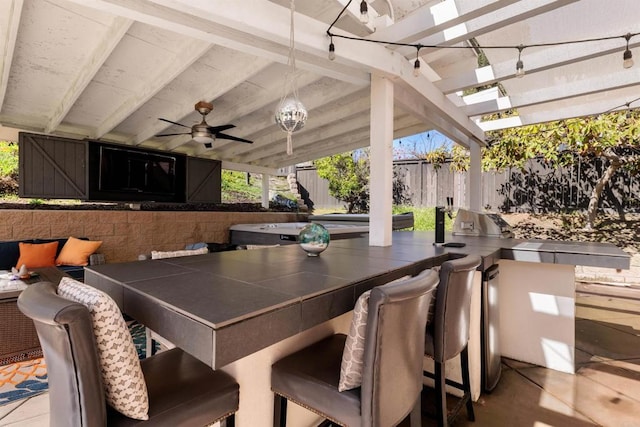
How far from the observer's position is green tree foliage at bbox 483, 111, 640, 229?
4973mm

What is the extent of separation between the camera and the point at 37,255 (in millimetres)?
4160

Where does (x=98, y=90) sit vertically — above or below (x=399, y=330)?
above

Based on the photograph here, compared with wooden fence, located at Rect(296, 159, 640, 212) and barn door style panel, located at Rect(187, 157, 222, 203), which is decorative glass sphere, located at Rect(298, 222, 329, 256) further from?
barn door style panel, located at Rect(187, 157, 222, 203)

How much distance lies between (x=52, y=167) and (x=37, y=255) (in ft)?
6.59

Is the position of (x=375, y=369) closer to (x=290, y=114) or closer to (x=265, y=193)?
(x=290, y=114)

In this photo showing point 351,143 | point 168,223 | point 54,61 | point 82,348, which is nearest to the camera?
point 82,348

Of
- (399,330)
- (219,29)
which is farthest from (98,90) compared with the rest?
(399,330)

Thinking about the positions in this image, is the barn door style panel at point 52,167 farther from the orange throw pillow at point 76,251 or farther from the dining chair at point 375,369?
the dining chair at point 375,369

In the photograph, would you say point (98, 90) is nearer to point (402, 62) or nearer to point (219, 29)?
point (219, 29)

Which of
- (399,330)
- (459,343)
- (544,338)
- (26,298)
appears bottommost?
(544,338)

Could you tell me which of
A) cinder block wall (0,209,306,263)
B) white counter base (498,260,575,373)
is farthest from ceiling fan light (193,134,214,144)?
white counter base (498,260,575,373)

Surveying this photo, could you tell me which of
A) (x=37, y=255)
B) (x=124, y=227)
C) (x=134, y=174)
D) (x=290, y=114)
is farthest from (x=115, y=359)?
(x=134, y=174)

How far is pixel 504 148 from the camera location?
589cm

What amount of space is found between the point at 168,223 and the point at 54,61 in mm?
3031
